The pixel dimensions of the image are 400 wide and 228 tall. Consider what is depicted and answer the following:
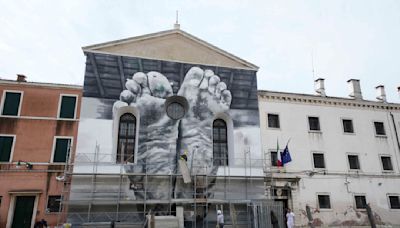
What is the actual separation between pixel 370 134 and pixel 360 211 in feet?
18.6

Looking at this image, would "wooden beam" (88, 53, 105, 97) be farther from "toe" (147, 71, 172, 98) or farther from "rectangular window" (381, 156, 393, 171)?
"rectangular window" (381, 156, 393, 171)

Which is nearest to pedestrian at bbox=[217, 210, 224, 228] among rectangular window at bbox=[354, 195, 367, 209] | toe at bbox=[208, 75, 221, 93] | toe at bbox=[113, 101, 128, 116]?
toe at bbox=[208, 75, 221, 93]

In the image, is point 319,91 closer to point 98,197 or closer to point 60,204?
point 98,197

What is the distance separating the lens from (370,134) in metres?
22.9

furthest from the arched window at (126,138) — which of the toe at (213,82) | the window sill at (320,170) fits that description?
the window sill at (320,170)

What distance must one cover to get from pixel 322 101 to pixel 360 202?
717 cm

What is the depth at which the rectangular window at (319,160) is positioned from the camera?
21.0 meters

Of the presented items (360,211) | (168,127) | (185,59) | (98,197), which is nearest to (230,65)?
(185,59)

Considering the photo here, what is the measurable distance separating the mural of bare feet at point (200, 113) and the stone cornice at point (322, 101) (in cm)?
318

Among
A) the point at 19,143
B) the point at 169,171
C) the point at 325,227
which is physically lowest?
the point at 325,227

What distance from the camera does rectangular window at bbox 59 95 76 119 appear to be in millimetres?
18594

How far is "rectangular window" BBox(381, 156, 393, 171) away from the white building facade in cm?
6

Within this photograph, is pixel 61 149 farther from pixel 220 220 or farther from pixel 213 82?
pixel 213 82

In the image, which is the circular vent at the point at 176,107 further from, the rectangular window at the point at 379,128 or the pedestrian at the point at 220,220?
the rectangular window at the point at 379,128
